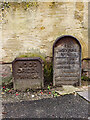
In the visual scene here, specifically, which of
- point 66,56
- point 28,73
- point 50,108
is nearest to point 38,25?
point 66,56

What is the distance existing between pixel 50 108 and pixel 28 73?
1226 millimetres

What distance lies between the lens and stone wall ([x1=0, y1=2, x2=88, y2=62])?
3790 mm

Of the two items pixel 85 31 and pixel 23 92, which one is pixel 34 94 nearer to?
pixel 23 92

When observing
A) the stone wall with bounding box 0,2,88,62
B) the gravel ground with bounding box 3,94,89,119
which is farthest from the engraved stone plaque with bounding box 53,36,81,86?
the gravel ground with bounding box 3,94,89,119

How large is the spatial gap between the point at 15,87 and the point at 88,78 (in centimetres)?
232

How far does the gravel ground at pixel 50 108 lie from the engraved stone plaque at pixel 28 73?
25.3 inches

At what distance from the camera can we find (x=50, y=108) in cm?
258

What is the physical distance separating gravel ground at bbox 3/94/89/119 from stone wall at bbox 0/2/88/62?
1589mm

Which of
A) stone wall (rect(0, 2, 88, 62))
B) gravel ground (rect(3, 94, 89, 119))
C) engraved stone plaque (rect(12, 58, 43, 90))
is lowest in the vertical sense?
gravel ground (rect(3, 94, 89, 119))

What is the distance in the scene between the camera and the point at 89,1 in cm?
386

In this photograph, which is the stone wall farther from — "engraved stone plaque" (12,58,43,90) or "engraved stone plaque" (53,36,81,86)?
"engraved stone plaque" (12,58,43,90)

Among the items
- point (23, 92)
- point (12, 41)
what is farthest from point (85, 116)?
point (12, 41)

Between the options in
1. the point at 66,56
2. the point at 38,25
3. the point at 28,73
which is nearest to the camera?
the point at 28,73

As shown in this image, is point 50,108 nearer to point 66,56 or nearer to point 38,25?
point 66,56
